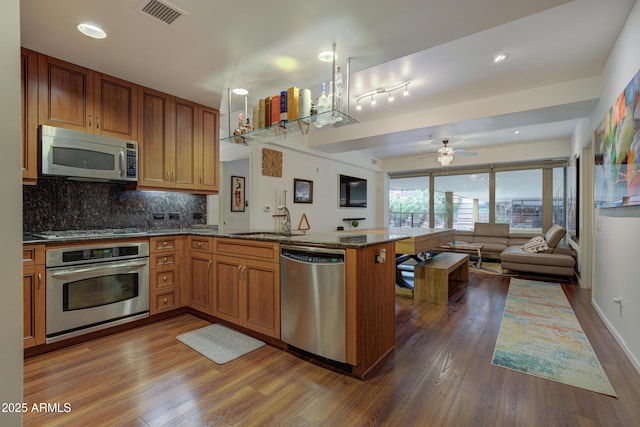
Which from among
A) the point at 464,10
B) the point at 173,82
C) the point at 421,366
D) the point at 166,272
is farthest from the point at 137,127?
the point at 421,366

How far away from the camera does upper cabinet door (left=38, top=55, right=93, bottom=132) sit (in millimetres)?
2459

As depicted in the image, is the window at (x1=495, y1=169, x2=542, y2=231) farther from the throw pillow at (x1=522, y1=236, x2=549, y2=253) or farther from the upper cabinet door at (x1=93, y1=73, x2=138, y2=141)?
the upper cabinet door at (x1=93, y1=73, x2=138, y2=141)

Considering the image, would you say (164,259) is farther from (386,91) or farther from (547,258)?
(547,258)

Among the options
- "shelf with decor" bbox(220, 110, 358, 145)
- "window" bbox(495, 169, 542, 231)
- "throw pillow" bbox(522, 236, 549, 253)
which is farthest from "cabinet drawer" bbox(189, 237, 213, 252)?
"window" bbox(495, 169, 542, 231)

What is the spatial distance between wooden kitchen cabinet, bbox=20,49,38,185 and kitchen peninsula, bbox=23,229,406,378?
0.55 metres

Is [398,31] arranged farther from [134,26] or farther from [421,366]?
[421,366]

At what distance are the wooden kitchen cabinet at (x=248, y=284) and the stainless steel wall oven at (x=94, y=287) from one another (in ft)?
2.32

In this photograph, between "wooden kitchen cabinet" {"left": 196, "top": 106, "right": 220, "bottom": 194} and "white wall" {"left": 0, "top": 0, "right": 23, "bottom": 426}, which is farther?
"wooden kitchen cabinet" {"left": 196, "top": 106, "right": 220, "bottom": 194}

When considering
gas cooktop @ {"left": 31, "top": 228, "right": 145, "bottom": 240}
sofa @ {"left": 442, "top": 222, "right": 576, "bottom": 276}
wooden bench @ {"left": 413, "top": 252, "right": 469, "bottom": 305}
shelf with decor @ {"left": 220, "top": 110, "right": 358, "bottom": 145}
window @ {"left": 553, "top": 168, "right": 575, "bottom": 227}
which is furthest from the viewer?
window @ {"left": 553, "top": 168, "right": 575, "bottom": 227}

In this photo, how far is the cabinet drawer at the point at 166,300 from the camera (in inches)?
113

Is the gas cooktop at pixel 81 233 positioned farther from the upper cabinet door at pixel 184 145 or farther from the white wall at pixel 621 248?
the white wall at pixel 621 248

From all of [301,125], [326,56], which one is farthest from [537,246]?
[326,56]

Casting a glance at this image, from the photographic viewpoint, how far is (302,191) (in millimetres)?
5812

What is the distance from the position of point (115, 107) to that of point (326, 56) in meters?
2.12
